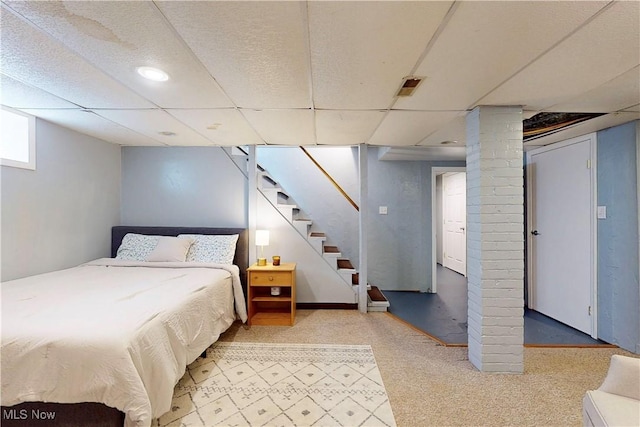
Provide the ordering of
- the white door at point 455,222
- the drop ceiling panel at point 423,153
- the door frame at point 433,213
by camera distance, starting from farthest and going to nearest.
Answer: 1. the white door at point 455,222
2. the door frame at point 433,213
3. the drop ceiling panel at point 423,153

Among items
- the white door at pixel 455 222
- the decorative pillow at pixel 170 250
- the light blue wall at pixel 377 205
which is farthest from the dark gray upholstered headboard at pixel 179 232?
the white door at pixel 455 222

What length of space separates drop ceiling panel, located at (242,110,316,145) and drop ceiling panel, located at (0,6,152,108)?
2.98ft

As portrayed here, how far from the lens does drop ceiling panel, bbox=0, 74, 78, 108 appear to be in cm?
198

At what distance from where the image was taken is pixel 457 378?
A: 215 centimetres

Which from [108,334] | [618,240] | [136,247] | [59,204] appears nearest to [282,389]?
[108,334]

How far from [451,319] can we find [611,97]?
2592 millimetres

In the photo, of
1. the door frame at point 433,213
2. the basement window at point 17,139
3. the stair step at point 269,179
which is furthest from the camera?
the door frame at point 433,213

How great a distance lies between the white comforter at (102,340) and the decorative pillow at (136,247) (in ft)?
3.16

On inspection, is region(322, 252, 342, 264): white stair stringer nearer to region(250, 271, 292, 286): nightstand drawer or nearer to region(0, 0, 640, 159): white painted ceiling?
region(250, 271, 292, 286): nightstand drawer

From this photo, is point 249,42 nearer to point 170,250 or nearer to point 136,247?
point 170,250

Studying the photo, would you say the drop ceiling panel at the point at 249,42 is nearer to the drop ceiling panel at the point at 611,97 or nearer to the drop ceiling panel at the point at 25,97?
the drop ceiling panel at the point at 25,97

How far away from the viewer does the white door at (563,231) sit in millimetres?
2973

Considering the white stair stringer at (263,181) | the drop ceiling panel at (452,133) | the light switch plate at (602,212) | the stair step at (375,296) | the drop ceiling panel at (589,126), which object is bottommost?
the stair step at (375,296)

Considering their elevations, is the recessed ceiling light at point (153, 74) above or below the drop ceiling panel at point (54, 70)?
below
